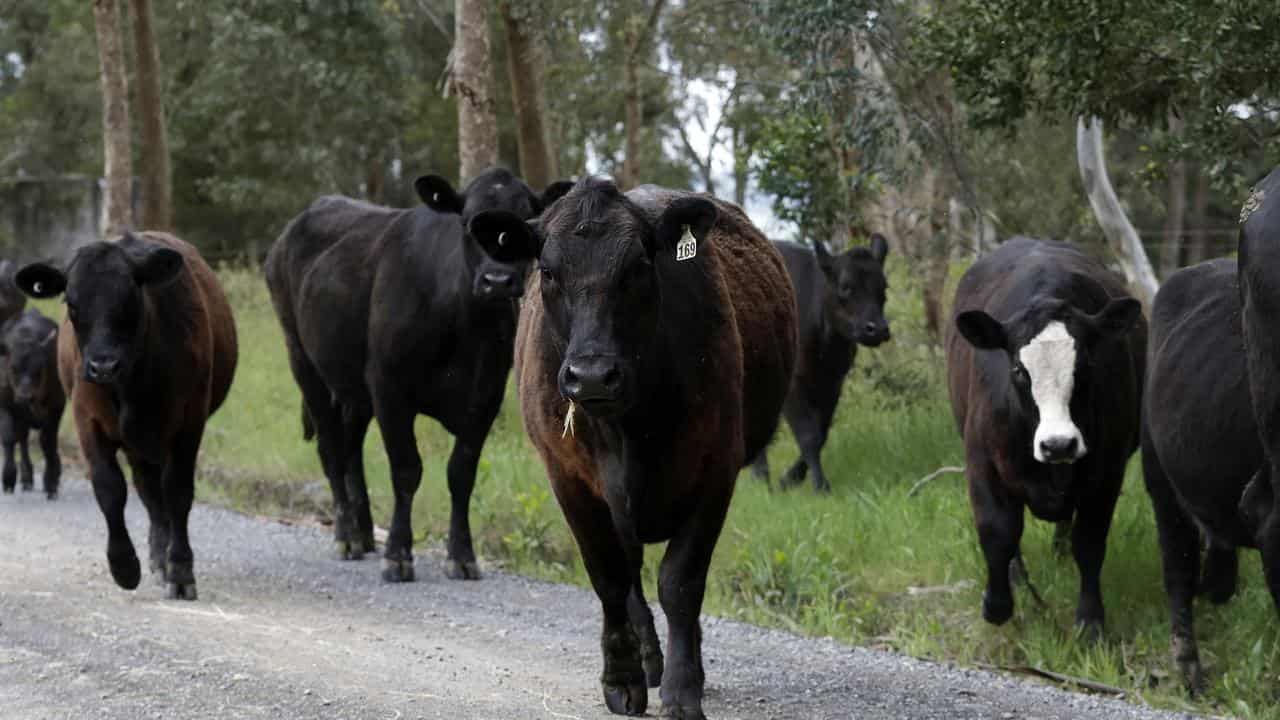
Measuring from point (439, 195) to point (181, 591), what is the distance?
302cm

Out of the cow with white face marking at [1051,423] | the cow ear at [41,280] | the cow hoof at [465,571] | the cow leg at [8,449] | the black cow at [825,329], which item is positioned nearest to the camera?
the cow with white face marking at [1051,423]

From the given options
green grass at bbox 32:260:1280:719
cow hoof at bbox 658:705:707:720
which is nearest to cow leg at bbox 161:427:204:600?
green grass at bbox 32:260:1280:719

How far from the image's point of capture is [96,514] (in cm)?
1312

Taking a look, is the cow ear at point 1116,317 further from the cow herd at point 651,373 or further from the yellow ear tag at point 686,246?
the yellow ear tag at point 686,246

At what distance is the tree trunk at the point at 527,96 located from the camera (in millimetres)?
19359

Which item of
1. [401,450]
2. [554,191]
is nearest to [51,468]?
[401,450]

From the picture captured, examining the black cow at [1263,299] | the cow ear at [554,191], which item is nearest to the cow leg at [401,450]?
the cow ear at [554,191]

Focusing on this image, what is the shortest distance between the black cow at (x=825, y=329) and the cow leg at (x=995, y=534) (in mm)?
4160

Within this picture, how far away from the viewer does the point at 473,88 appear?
620 inches

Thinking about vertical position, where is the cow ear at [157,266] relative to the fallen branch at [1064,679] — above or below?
above

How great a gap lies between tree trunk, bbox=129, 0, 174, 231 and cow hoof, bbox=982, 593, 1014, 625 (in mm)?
16676

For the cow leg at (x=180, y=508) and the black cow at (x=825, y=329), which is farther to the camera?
the black cow at (x=825, y=329)

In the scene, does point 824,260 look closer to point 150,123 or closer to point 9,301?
point 9,301

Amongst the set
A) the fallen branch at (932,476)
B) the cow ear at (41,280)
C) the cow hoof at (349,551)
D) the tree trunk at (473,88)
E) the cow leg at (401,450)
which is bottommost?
the cow hoof at (349,551)
